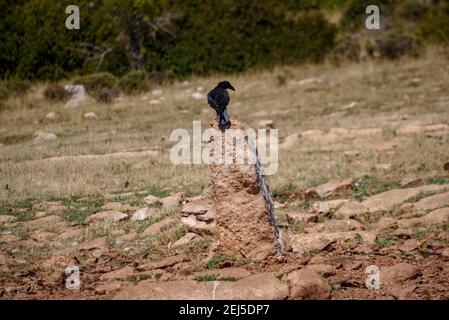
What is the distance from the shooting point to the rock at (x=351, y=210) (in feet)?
30.1

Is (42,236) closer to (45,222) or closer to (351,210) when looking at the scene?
(45,222)

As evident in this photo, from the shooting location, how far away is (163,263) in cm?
700

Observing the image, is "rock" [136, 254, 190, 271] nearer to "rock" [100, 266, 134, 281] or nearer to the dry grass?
"rock" [100, 266, 134, 281]

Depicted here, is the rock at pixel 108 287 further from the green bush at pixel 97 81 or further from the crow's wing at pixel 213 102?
the green bush at pixel 97 81

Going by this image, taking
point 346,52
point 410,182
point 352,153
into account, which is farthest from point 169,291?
point 346,52

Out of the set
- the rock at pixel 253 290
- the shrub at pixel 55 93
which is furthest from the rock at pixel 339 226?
the shrub at pixel 55 93

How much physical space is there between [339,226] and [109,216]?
10.3 ft

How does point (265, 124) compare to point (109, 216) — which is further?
point (265, 124)

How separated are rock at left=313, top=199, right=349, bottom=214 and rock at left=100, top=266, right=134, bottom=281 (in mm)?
3428

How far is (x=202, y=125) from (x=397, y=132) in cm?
494

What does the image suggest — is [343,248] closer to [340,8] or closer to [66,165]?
[66,165]

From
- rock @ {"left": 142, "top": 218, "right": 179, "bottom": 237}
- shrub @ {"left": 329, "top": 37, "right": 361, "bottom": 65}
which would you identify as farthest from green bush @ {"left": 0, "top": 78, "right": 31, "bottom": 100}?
rock @ {"left": 142, "top": 218, "right": 179, "bottom": 237}

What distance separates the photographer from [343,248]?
7.55 m

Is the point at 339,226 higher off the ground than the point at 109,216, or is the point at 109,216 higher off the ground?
the point at 109,216
